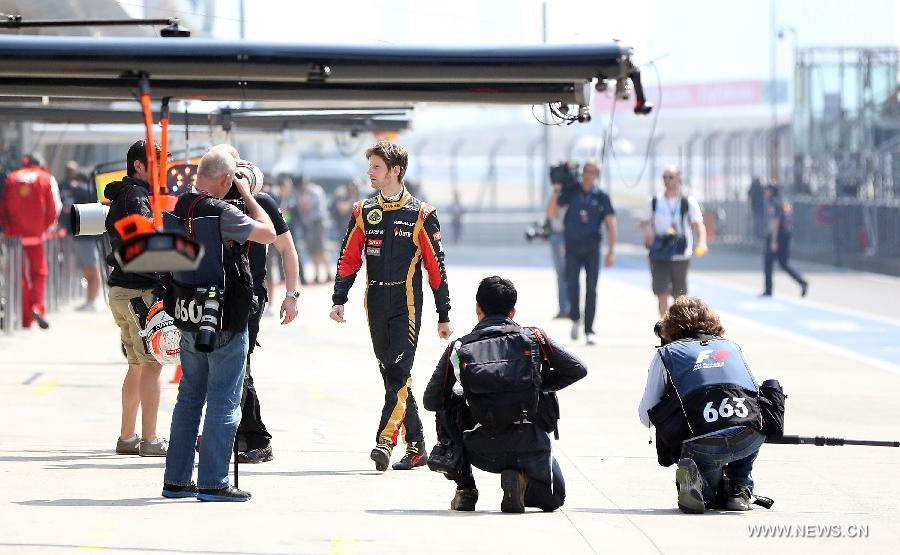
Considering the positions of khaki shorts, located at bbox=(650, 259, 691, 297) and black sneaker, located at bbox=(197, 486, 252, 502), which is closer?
black sneaker, located at bbox=(197, 486, 252, 502)

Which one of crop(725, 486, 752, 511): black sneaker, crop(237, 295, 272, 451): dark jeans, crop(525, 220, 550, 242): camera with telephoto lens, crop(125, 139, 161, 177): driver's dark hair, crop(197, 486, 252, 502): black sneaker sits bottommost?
crop(725, 486, 752, 511): black sneaker

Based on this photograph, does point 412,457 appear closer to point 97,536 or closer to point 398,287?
point 398,287

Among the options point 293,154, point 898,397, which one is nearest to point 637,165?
point 293,154

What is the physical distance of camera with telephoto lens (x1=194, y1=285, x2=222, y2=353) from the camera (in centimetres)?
786

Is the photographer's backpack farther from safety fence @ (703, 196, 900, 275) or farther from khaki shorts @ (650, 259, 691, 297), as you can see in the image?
safety fence @ (703, 196, 900, 275)

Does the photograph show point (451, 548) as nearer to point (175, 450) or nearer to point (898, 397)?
point (175, 450)

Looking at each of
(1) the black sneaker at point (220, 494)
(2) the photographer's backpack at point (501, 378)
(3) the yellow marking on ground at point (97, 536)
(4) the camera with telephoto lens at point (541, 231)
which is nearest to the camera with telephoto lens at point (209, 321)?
(1) the black sneaker at point (220, 494)

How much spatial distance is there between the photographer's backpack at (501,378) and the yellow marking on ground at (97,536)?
173 cm

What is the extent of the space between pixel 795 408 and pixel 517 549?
5.64 metres

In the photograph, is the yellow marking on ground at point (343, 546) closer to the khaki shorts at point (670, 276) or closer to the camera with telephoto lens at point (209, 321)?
the camera with telephoto lens at point (209, 321)

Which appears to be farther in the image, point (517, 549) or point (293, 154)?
point (293, 154)

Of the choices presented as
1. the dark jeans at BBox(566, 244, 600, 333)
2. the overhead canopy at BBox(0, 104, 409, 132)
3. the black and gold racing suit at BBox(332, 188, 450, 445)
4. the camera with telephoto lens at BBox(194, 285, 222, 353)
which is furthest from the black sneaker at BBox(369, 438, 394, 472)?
the dark jeans at BBox(566, 244, 600, 333)

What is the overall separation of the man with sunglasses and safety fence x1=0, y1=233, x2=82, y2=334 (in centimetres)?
625

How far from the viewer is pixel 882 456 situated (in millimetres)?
10117
